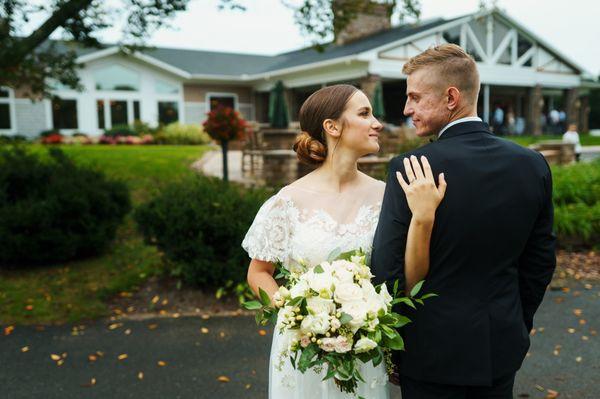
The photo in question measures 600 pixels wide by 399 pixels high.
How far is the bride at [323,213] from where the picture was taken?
2664 millimetres

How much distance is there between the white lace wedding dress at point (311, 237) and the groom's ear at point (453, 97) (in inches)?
29.4

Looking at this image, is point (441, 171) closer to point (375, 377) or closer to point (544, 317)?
point (375, 377)

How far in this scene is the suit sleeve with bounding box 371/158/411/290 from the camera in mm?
2150

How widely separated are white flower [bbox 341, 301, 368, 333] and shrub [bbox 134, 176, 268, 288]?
4.68 metres

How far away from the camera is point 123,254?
8.49 meters

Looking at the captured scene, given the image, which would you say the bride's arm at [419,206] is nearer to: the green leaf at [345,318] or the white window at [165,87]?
the green leaf at [345,318]

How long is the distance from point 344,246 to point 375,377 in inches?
25.7

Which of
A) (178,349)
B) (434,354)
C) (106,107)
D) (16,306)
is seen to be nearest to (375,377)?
(434,354)

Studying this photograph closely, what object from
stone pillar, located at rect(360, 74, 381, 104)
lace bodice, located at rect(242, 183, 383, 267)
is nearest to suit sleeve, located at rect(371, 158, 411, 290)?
lace bodice, located at rect(242, 183, 383, 267)

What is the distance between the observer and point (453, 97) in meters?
2.20

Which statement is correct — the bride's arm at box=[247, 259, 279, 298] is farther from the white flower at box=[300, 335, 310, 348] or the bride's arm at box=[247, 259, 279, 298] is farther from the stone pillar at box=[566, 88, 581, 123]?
the stone pillar at box=[566, 88, 581, 123]

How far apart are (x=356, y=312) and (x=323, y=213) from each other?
2.73 feet

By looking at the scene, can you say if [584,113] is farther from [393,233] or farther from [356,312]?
[356,312]

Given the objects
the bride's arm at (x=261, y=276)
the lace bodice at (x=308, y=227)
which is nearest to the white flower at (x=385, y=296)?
the lace bodice at (x=308, y=227)
